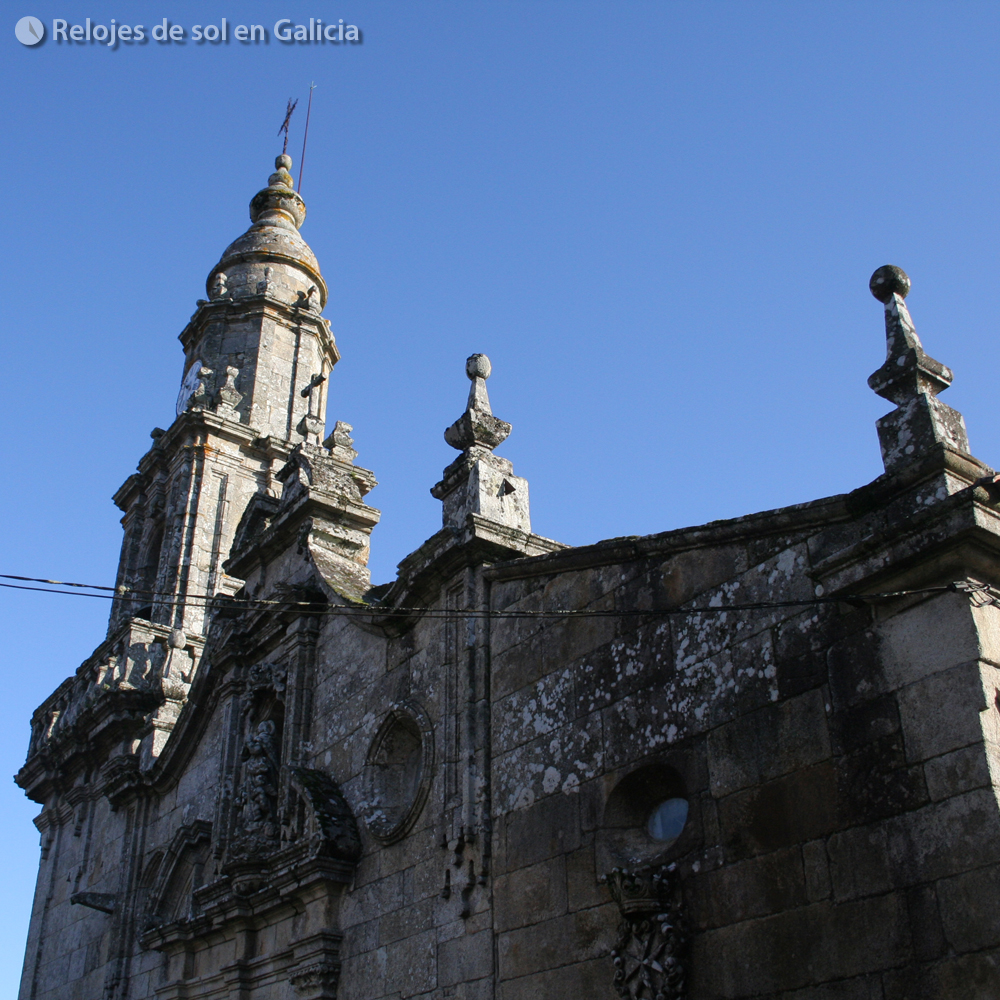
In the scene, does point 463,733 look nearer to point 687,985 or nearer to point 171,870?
point 687,985

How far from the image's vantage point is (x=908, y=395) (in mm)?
5566

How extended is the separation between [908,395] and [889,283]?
0.75 m

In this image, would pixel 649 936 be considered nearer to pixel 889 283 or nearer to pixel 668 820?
pixel 668 820

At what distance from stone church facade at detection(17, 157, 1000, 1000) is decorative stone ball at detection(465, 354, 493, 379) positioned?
1.0 inches

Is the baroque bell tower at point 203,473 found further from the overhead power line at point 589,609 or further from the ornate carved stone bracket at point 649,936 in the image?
the ornate carved stone bracket at point 649,936

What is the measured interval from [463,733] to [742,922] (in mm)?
2736

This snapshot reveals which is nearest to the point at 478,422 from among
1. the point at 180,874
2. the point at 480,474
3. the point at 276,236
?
the point at 480,474

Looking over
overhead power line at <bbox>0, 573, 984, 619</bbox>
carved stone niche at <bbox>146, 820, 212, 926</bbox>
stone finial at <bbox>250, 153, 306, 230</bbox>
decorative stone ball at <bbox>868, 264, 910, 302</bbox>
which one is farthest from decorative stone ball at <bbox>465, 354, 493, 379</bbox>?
stone finial at <bbox>250, 153, 306, 230</bbox>

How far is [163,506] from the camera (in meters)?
21.2

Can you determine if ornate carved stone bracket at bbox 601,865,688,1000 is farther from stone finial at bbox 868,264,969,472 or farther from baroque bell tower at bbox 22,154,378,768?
baroque bell tower at bbox 22,154,378,768

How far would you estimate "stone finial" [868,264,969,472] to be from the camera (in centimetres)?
540

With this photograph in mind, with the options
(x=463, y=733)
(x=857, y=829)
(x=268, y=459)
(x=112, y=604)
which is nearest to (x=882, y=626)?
(x=857, y=829)

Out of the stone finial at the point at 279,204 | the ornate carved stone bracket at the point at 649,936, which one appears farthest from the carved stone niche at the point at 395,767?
the stone finial at the point at 279,204

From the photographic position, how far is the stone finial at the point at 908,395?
5.40 m
